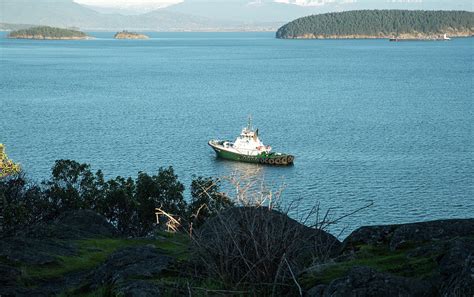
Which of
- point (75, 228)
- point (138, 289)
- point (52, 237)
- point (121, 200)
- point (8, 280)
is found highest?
point (138, 289)

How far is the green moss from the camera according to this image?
9156 mm

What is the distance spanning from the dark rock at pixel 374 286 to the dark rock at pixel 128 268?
3.15 metres

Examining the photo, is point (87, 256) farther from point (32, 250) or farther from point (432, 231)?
point (432, 231)

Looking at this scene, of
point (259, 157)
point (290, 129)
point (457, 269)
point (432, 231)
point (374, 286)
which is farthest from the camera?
point (290, 129)

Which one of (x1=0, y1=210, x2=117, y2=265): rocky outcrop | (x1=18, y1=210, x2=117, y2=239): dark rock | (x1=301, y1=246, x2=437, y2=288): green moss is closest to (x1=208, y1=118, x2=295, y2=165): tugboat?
(x1=18, y1=210, x2=117, y2=239): dark rock

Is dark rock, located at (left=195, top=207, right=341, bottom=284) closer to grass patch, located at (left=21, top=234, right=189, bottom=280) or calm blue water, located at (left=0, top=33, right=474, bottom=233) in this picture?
grass patch, located at (left=21, top=234, right=189, bottom=280)

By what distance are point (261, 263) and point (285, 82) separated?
471ft

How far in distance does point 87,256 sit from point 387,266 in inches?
440

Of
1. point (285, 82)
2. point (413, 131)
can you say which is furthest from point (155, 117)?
point (285, 82)

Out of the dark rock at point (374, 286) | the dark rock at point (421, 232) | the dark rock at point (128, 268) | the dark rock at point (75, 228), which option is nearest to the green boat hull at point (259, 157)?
the dark rock at point (75, 228)

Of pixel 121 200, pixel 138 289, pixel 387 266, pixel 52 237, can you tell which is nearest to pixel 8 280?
pixel 138 289

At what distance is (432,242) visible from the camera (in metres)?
10.5

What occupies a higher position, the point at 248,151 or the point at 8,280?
the point at 8,280

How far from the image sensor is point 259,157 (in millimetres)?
69375
